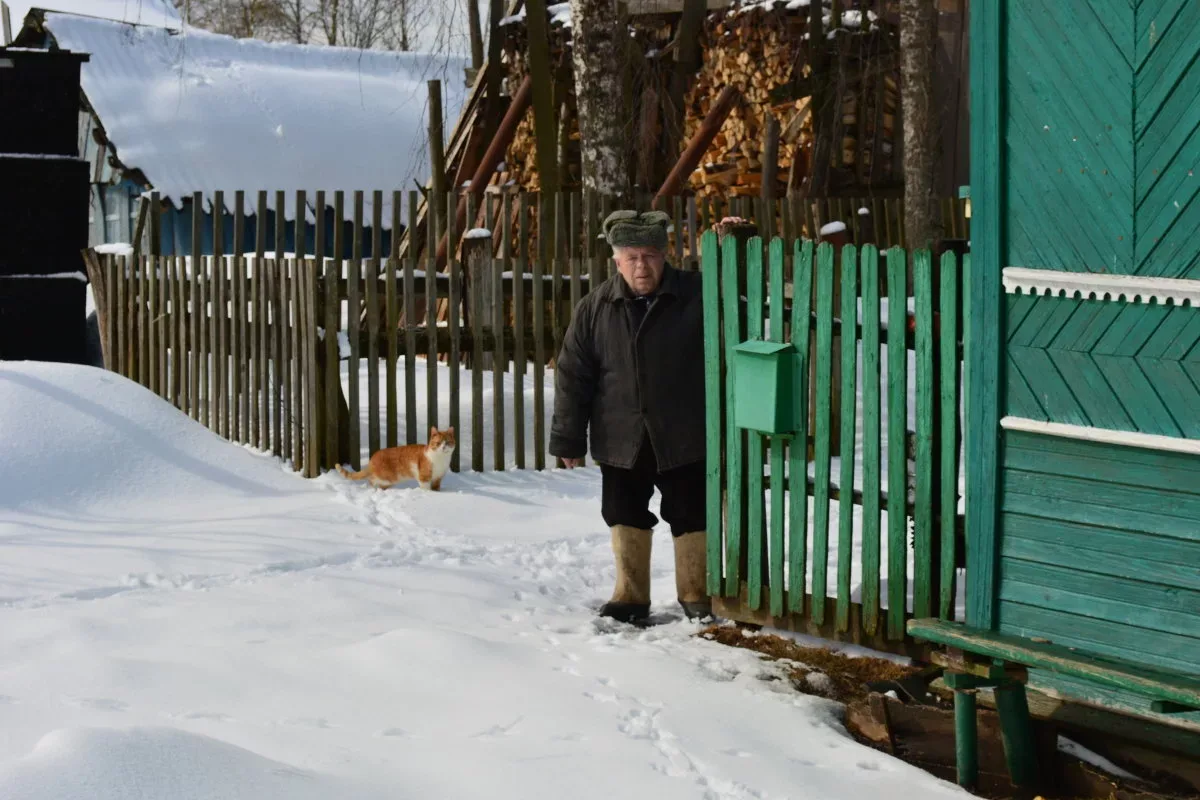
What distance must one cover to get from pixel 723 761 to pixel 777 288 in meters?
2.00

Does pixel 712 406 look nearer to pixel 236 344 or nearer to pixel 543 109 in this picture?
pixel 236 344

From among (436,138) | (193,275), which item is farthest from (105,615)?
(436,138)

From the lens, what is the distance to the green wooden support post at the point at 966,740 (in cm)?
446

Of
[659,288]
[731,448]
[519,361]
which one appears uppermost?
[659,288]

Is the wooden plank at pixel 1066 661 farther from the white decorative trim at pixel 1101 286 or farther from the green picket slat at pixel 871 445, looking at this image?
the white decorative trim at pixel 1101 286

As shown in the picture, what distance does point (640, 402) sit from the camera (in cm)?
609

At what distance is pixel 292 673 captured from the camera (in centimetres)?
514

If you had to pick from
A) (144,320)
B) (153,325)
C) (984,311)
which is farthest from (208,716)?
(144,320)

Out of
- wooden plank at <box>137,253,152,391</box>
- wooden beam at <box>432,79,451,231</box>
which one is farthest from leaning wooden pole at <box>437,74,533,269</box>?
wooden plank at <box>137,253,152,391</box>

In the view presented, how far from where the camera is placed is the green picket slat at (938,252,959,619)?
5.04 m

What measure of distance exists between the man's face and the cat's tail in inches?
136

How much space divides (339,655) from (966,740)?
7.45ft

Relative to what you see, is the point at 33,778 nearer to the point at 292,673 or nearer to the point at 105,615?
the point at 292,673

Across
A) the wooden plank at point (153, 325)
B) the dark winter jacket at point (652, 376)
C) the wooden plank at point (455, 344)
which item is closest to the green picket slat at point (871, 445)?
the dark winter jacket at point (652, 376)
